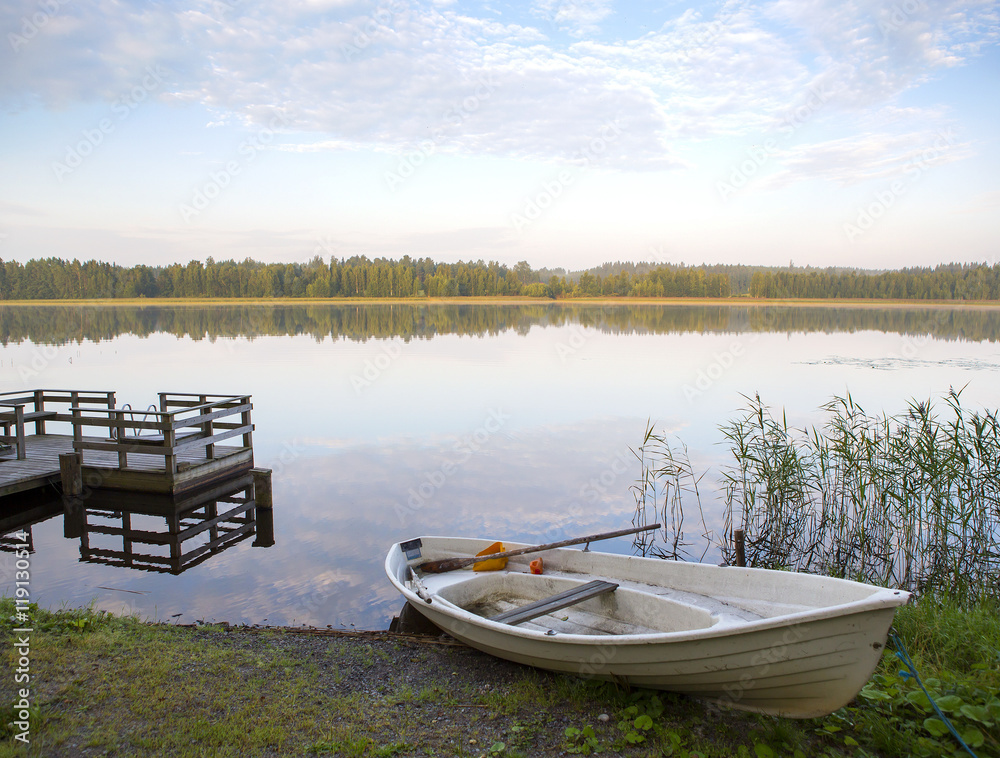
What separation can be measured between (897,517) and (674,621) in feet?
15.8

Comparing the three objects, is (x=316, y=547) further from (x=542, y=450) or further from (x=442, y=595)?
(x=542, y=450)

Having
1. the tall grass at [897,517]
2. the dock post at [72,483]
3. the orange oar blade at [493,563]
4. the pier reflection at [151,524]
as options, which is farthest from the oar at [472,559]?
the dock post at [72,483]

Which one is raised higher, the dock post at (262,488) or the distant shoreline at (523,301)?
the distant shoreline at (523,301)

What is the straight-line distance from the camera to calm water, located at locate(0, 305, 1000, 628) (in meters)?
7.58

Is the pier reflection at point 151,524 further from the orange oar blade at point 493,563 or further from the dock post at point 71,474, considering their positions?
the orange oar blade at point 493,563

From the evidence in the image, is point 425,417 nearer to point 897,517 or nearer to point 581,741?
point 897,517

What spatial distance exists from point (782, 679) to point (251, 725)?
3420mm

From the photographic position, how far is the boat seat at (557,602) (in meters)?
5.09

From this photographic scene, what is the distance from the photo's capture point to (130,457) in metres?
11.1

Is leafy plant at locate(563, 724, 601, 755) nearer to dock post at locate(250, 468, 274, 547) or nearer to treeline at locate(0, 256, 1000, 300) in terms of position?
dock post at locate(250, 468, 274, 547)

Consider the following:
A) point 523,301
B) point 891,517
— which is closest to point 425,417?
point 891,517

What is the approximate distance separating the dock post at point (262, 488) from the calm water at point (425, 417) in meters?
0.27

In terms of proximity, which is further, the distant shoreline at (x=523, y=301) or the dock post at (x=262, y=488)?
the distant shoreline at (x=523, y=301)

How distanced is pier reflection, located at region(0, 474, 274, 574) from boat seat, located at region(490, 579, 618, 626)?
4.94 m
